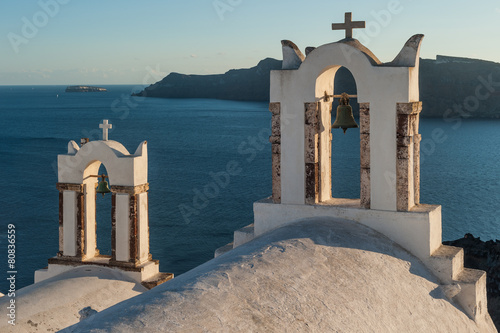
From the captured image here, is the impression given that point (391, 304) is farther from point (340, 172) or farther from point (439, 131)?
point (439, 131)

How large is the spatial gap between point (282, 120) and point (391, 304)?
3434 mm

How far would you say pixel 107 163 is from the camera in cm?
1080

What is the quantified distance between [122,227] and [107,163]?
1.12 metres

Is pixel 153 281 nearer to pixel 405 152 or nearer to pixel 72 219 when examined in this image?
pixel 72 219

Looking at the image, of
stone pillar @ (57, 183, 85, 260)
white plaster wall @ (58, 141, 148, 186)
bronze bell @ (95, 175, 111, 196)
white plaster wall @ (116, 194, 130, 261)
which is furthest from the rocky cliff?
stone pillar @ (57, 183, 85, 260)

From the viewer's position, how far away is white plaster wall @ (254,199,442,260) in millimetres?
8609

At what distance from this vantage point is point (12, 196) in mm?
48219

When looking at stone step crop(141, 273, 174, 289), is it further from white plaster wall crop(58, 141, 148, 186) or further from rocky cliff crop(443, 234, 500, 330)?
rocky cliff crop(443, 234, 500, 330)

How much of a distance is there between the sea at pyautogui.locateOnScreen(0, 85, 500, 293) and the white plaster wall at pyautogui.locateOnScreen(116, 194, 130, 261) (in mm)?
13922

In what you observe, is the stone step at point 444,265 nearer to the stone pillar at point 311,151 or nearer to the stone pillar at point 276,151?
the stone pillar at point 311,151

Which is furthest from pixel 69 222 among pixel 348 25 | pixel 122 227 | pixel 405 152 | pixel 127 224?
pixel 405 152

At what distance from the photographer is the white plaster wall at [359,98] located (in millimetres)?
8797

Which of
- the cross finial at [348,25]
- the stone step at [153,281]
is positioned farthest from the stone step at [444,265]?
the stone step at [153,281]

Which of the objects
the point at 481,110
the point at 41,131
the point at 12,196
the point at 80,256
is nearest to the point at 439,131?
the point at 481,110
